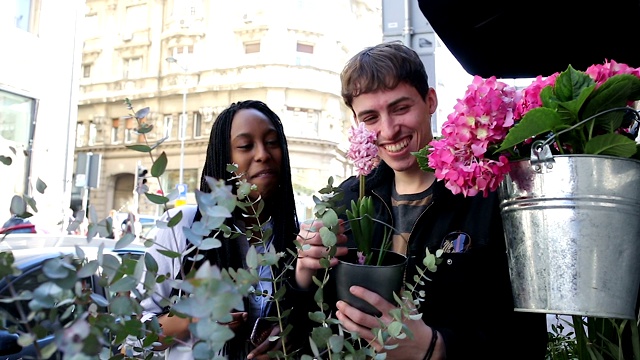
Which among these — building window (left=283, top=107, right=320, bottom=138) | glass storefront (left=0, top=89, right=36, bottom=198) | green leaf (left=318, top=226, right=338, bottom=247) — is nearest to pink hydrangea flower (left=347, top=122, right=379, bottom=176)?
green leaf (left=318, top=226, right=338, bottom=247)

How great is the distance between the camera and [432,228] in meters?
1.30

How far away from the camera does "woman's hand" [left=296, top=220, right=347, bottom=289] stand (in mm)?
823

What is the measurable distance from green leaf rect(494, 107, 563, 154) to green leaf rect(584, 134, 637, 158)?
0.05 m

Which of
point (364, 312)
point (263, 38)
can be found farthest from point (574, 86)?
point (263, 38)

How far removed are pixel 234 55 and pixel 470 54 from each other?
85.9 feet

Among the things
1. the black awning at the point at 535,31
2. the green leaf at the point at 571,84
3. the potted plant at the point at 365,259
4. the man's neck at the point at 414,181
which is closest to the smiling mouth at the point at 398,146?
the man's neck at the point at 414,181

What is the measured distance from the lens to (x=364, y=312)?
2.70ft

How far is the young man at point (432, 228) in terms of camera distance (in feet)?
3.56

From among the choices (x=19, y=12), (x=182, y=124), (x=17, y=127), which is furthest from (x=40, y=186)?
(x=182, y=124)

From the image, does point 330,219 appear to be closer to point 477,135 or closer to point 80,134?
point 477,135

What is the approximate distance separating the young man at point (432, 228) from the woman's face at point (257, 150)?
0.74ft

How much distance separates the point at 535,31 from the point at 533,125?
101 inches

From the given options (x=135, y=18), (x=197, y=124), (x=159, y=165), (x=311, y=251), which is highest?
(x=135, y=18)

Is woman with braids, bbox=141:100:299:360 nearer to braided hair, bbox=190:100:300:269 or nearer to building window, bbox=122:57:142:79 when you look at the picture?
braided hair, bbox=190:100:300:269
